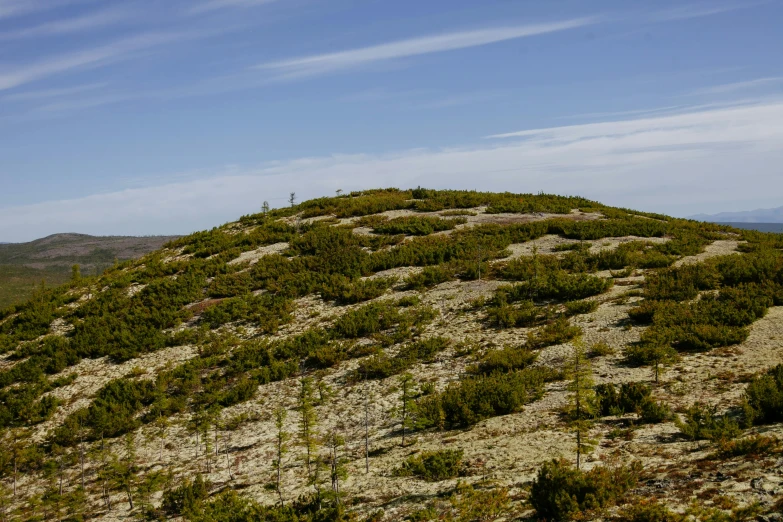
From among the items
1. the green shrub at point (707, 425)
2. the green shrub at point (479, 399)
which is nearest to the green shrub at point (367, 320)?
the green shrub at point (479, 399)

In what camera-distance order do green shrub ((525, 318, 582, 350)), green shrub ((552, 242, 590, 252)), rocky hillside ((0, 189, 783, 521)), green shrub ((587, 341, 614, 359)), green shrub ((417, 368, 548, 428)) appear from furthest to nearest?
green shrub ((552, 242, 590, 252))
green shrub ((525, 318, 582, 350))
green shrub ((587, 341, 614, 359))
green shrub ((417, 368, 548, 428))
rocky hillside ((0, 189, 783, 521))

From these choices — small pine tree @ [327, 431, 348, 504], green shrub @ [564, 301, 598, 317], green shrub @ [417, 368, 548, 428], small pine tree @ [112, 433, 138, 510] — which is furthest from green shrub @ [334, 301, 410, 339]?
small pine tree @ [112, 433, 138, 510]

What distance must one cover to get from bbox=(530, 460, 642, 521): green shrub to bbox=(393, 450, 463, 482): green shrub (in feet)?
7.74

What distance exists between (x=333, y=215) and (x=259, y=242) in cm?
697

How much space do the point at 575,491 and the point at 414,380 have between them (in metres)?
8.68

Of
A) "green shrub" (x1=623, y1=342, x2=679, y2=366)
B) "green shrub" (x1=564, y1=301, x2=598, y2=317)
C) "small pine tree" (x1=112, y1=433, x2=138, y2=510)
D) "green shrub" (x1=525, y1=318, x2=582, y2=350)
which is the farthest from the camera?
"green shrub" (x1=564, y1=301, x2=598, y2=317)

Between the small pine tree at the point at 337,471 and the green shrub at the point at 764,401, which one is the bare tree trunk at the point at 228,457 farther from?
the green shrub at the point at 764,401

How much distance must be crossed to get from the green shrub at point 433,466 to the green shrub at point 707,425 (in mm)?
4849

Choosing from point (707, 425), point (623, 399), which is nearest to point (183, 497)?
point (623, 399)

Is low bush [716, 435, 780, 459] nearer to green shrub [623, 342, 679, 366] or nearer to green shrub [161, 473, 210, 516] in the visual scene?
green shrub [623, 342, 679, 366]

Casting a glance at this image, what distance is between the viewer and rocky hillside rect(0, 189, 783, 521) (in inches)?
402

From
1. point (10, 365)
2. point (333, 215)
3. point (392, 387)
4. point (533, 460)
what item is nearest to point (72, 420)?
point (10, 365)

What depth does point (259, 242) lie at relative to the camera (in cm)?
3425

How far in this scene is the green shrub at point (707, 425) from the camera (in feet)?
33.7
